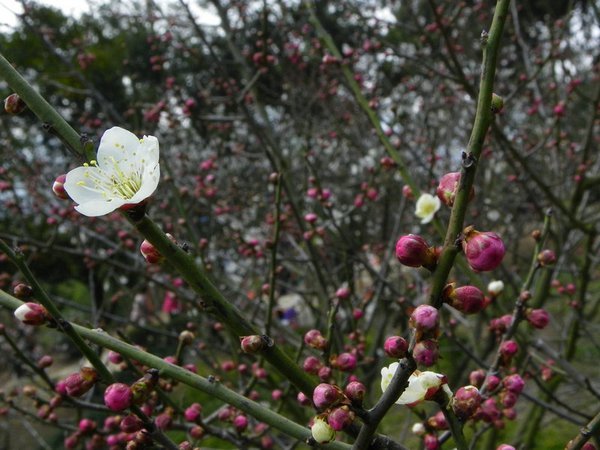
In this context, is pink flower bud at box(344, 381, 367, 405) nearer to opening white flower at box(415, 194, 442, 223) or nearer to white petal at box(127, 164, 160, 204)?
white petal at box(127, 164, 160, 204)

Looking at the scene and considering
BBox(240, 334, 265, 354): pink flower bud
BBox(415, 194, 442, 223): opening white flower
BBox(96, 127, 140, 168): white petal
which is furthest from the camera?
BBox(415, 194, 442, 223): opening white flower

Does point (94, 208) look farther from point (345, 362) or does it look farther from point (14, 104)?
point (345, 362)

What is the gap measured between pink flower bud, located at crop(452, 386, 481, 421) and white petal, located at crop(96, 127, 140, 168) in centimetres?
83

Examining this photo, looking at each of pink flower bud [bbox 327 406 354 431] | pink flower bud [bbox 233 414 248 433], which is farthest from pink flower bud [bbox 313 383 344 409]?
pink flower bud [bbox 233 414 248 433]

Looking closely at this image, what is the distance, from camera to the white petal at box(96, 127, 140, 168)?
1190 millimetres

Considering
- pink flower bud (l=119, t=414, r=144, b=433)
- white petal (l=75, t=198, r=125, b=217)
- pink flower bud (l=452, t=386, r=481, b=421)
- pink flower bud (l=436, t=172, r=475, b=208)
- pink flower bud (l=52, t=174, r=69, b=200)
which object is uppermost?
pink flower bud (l=436, t=172, r=475, b=208)

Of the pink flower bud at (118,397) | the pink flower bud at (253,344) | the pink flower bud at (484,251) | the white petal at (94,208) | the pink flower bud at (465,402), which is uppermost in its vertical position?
the pink flower bud at (484,251)

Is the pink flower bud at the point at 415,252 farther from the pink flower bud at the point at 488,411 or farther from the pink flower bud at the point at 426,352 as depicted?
the pink flower bud at the point at 488,411

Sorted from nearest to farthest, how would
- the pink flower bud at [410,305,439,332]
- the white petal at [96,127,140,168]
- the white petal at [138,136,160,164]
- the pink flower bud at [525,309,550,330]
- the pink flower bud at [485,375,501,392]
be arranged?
the pink flower bud at [410,305,439,332] < the white petal at [138,136,160,164] < the white petal at [96,127,140,168] < the pink flower bud at [485,375,501,392] < the pink flower bud at [525,309,550,330]

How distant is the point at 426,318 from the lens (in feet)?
2.46

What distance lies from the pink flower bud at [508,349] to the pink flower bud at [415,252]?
67 centimetres

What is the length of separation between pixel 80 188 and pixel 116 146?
17 centimetres

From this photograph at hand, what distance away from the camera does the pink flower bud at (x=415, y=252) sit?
783 millimetres

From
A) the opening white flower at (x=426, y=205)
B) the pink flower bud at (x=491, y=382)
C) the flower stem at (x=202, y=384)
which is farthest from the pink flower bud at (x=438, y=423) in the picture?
the opening white flower at (x=426, y=205)
